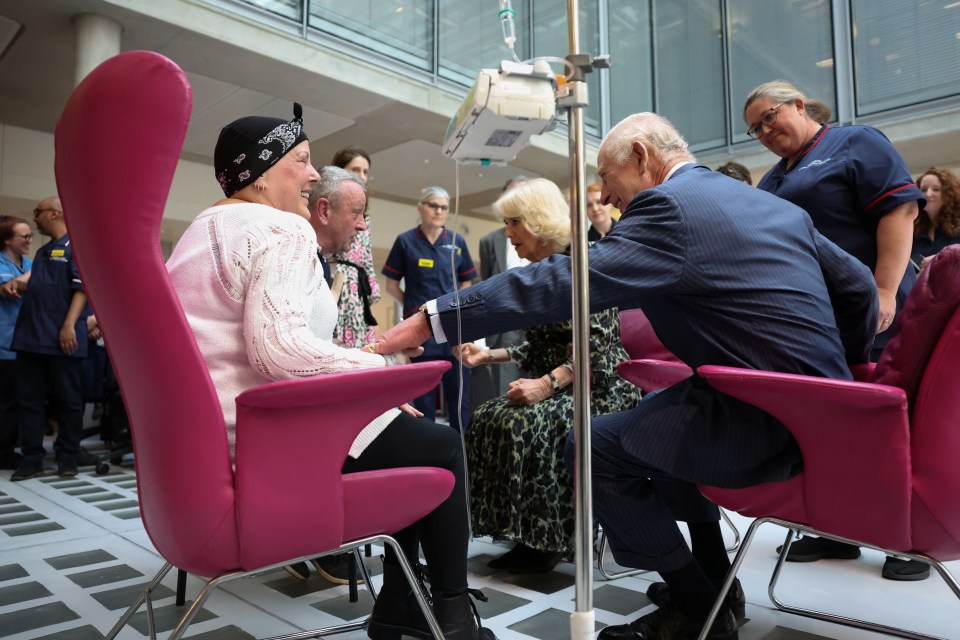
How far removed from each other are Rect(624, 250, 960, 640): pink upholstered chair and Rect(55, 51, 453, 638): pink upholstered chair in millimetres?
574

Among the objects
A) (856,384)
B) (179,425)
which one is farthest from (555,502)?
(179,425)

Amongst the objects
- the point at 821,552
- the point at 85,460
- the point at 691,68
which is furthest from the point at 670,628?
the point at 691,68

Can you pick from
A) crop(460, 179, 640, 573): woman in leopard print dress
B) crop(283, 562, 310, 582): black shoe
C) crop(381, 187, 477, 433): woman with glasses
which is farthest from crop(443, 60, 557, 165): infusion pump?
crop(381, 187, 477, 433): woman with glasses

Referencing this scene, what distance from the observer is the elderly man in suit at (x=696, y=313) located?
1.22 m

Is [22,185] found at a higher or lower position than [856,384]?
higher

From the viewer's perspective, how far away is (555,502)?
184 centimetres

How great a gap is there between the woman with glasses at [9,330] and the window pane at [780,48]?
6812 mm

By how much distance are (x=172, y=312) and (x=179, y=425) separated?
159 mm

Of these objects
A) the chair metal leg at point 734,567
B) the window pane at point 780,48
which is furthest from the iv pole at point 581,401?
the window pane at point 780,48

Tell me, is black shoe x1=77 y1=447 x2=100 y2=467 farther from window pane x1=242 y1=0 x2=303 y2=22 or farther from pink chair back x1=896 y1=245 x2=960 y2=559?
pink chair back x1=896 y1=245 x2=960 y2=559

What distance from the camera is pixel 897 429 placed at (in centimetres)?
101

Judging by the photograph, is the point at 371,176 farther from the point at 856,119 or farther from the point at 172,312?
the point at 172,312

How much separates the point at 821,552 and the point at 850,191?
1.10 metres

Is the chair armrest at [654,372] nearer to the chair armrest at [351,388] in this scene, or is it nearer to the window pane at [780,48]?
the chair armrest at [351,388]
